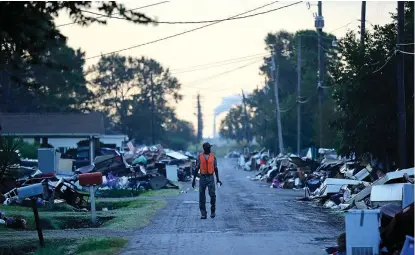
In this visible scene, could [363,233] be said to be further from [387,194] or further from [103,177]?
[103,177]

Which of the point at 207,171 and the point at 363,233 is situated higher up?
the point at 207,171

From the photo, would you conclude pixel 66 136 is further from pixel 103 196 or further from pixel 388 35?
pixel 388 35

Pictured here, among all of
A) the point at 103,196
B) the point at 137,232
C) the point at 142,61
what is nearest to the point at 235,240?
the point at 137,232

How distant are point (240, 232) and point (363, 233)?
5.47 m

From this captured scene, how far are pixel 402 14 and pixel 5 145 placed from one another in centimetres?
1394

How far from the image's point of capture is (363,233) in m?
13.2

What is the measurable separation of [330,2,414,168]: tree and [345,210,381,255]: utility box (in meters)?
21.1

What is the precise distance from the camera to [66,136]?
6419 cm

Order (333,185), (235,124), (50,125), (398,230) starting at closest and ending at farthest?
(398,230) < (333,185) < (50,125) < (235,124)

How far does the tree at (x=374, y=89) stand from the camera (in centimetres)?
3432

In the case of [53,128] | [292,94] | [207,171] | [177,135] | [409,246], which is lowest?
[409,246]

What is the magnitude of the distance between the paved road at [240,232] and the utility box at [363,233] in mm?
1519

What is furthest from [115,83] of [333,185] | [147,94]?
[333,185]

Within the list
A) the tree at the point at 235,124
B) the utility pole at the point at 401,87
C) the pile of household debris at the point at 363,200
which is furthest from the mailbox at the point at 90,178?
the tree at the point at 235,124
